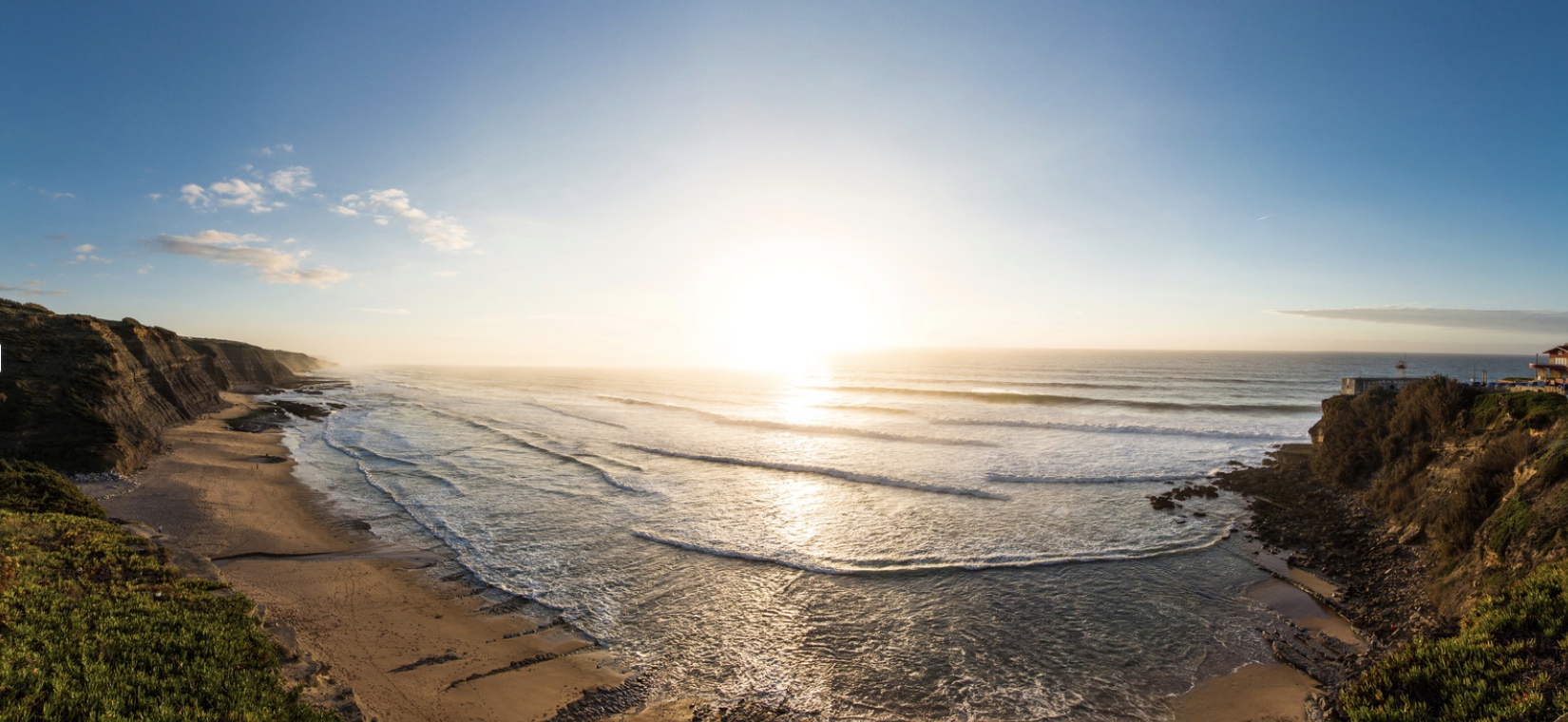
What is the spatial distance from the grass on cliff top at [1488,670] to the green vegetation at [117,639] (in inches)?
551

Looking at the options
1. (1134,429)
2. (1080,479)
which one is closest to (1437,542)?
(1080,479)

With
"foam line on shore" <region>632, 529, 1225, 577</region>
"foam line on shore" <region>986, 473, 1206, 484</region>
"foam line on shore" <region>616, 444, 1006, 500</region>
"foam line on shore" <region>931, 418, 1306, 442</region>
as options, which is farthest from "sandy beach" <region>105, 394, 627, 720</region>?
"foam line on shore" <region>931, 418, 1306, 442</region>

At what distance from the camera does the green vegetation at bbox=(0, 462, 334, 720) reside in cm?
650

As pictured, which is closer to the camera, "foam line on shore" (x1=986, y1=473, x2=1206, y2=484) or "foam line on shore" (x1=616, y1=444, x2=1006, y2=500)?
"foam line on shore" (x1=616, y1=444, x2=1006, y2=500)

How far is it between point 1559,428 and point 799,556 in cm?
1760

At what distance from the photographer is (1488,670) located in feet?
23.7

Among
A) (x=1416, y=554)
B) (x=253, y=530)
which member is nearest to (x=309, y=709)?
(x=253, y=530)

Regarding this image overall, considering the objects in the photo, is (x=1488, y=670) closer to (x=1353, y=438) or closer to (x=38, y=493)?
(x=1353, y=438)

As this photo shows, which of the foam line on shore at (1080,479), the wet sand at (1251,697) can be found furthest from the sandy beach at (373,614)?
the foam line on shore at (1080,479)

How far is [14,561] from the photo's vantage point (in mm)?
8906

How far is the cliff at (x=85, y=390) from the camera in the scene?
69.3 ft

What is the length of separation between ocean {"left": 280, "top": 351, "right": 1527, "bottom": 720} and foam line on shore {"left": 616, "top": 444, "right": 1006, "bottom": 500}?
200 mm

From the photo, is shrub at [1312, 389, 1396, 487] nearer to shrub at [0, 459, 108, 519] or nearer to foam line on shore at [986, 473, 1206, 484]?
foam line on shore at [986, 473, 1206, 484]

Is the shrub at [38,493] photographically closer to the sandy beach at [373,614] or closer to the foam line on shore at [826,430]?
the sandy beach at [373,614]
